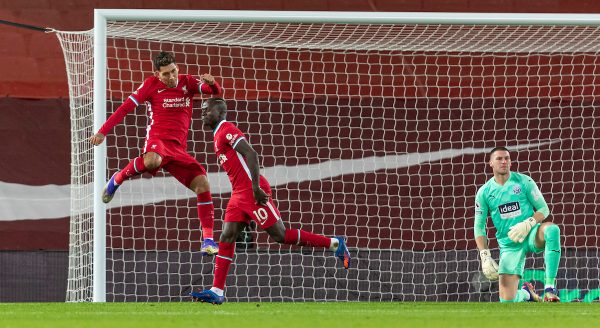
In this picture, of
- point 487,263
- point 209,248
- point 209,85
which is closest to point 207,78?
point 209,85

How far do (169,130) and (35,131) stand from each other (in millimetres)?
2838

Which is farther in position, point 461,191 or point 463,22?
point 461,191

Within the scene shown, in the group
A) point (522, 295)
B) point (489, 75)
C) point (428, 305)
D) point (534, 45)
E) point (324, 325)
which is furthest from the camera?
point (489, 75)

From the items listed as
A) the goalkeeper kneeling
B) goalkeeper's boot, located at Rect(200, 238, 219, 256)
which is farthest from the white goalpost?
goalkeeper's boot, located at Rect(200, 238, 219, 256)

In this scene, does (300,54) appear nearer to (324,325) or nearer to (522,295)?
(522,295)

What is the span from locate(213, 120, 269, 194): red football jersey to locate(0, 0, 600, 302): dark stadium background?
3.47m

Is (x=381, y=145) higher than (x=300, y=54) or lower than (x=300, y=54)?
lower

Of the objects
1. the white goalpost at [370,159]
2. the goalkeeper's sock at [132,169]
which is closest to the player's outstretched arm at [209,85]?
the goalkeeper's sock at [132,169]

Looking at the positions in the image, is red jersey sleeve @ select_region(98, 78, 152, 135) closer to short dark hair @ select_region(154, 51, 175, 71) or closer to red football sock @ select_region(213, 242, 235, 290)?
short dark hair @ select_region(154, 51, 175, 71)

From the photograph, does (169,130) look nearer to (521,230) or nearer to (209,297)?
(209,297)

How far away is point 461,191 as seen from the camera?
11875 millimetres

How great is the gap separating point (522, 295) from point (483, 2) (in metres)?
3.47

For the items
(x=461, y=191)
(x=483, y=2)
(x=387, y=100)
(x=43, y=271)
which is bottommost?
(x=43, y=271)

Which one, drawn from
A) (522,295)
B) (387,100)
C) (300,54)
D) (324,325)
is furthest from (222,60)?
(324,325)
